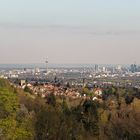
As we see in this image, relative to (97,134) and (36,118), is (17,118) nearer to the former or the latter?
(36,118)

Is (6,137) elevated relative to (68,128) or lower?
elevated

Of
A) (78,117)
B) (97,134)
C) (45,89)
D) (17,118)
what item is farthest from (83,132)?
(45,89)

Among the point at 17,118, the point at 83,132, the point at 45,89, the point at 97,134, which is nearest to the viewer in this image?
the point at 17,118

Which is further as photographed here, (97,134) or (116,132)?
(116,132)

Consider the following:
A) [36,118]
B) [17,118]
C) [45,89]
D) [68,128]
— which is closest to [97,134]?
[68,128]

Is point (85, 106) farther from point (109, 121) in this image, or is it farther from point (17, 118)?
point (17, 118)

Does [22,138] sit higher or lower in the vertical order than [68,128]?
higher

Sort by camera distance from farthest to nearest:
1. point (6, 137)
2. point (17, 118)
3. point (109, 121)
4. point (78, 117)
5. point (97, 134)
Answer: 1. point (109, 121)
2. point (78, 117)
3. point (97, 134)
4. point (17, 118)
5. point (6, 137)

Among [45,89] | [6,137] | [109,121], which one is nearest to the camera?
[6,137]
